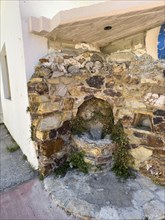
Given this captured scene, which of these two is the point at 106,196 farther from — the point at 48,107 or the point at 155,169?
the point at 48,107

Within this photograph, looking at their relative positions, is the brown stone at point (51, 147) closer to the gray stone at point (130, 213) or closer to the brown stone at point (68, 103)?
the brown stone at point (68, 103)

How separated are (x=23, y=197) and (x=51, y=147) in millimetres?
702

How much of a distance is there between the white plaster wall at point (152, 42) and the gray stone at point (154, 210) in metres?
1.71

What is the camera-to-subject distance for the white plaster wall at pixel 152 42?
226cm

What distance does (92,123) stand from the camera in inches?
118

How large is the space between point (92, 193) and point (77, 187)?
215 mm

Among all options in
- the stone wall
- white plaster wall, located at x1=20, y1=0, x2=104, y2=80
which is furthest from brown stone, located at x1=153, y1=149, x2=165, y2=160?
white plaster wall, located at x1=20, y1=0, x2=104, y2=80

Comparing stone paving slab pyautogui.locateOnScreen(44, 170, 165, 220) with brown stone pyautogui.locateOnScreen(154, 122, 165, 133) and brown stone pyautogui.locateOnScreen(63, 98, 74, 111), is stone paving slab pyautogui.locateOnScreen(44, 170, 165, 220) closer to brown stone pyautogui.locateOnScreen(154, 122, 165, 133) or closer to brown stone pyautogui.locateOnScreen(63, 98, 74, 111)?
brown stone pyautogui.locateOnScreen(154, 122, 165, 133)

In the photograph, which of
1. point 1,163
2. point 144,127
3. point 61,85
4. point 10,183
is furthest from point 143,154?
point 1,163

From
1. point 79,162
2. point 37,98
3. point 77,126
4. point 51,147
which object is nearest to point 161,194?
point 79,162

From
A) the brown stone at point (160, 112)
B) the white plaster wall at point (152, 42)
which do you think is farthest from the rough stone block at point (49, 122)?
the white plaster wall at point (152, 42)

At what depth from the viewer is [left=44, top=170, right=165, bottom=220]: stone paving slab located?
2.02 m

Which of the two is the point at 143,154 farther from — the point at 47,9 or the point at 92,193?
the point at 47,9

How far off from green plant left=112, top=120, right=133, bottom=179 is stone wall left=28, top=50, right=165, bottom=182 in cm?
8
